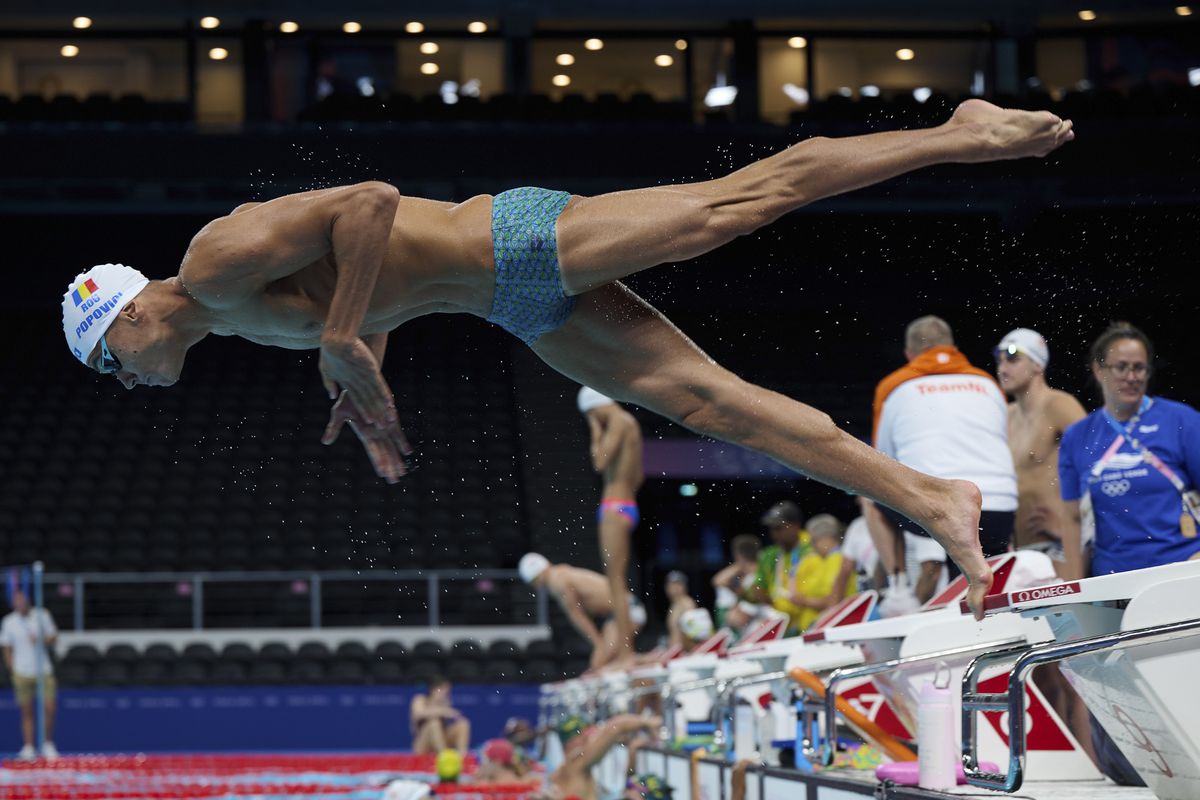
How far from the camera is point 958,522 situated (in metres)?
3.83

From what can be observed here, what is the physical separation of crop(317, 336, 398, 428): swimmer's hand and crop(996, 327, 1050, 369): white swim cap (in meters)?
2.73

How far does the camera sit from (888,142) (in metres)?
3.70

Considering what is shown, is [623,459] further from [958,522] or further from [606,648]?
[958,522]

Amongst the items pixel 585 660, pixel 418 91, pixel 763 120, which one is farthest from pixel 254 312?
pixel 418 91

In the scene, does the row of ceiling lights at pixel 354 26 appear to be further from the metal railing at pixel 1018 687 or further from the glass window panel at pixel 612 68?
the metal railing at pixel 1018 687

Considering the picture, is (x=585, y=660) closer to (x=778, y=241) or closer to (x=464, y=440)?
(x=464, y=440)

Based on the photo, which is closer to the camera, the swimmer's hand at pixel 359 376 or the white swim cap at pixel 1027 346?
the swimmer's hand at pixel 359 376

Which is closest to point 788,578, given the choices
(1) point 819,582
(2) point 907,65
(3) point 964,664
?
(1) point 819,582

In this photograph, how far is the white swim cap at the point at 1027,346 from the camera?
5.43 meters

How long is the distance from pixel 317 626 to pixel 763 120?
7.80 metres

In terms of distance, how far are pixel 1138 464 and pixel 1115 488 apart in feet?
0.36

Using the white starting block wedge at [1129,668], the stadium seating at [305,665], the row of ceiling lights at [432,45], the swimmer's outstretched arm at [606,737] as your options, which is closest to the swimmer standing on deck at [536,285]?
the white starting block wedge at [1129,668]

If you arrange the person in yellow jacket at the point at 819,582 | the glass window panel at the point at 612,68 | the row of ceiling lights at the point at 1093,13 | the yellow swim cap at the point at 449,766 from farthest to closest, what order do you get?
the glass window panel at the point at 612,68, the row of ceiling lights at the point at 1093,13, the yellow swim cap at the point at 449,766, the person in yellow jacket at the point at 819,582

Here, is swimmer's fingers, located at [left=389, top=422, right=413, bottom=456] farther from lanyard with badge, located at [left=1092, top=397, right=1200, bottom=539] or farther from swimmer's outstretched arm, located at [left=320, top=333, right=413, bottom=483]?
lanyard with badge, located at [left=1092, top=397, right=1200, bottom=539]
